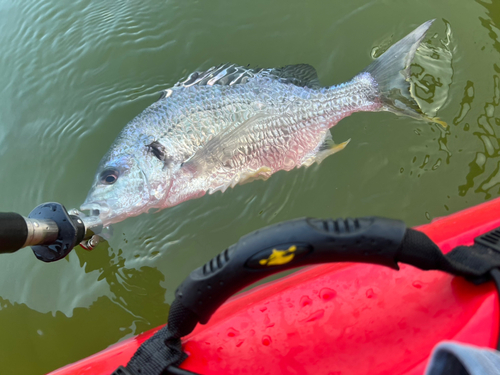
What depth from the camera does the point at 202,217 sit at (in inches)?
119

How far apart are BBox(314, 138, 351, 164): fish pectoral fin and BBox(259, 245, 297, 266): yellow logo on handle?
191 cm

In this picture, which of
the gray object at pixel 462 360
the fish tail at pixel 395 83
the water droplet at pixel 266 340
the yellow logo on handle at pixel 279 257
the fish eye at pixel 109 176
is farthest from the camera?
the fish tail at pixel 395 83

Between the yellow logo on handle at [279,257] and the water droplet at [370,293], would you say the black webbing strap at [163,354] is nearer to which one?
the yellow logo on handle at [279,257]

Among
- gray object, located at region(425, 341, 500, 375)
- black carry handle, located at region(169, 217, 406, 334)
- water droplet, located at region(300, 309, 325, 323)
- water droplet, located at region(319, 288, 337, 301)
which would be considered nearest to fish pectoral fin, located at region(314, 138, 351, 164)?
water droplet, located at region(319, 288, 337, 301)

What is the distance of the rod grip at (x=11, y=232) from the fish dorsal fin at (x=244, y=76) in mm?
1808

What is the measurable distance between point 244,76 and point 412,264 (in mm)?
2237

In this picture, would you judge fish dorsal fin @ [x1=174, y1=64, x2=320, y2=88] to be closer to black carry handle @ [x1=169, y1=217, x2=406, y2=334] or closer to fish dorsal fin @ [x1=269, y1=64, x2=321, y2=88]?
fish dorsal fin @ [x1=269, y1=64, x2=321, y2=88]

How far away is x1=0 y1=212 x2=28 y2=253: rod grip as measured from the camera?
5.14ft

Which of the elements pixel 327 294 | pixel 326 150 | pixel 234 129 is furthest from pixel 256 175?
pixel 327 294

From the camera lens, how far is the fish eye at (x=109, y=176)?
2705mm

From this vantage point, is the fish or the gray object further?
the fish

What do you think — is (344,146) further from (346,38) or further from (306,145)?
(346,38)

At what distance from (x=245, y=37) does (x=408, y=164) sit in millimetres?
2099

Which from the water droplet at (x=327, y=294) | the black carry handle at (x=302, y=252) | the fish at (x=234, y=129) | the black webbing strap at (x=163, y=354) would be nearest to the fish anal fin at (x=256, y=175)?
the fish at (x=234, y=129)
